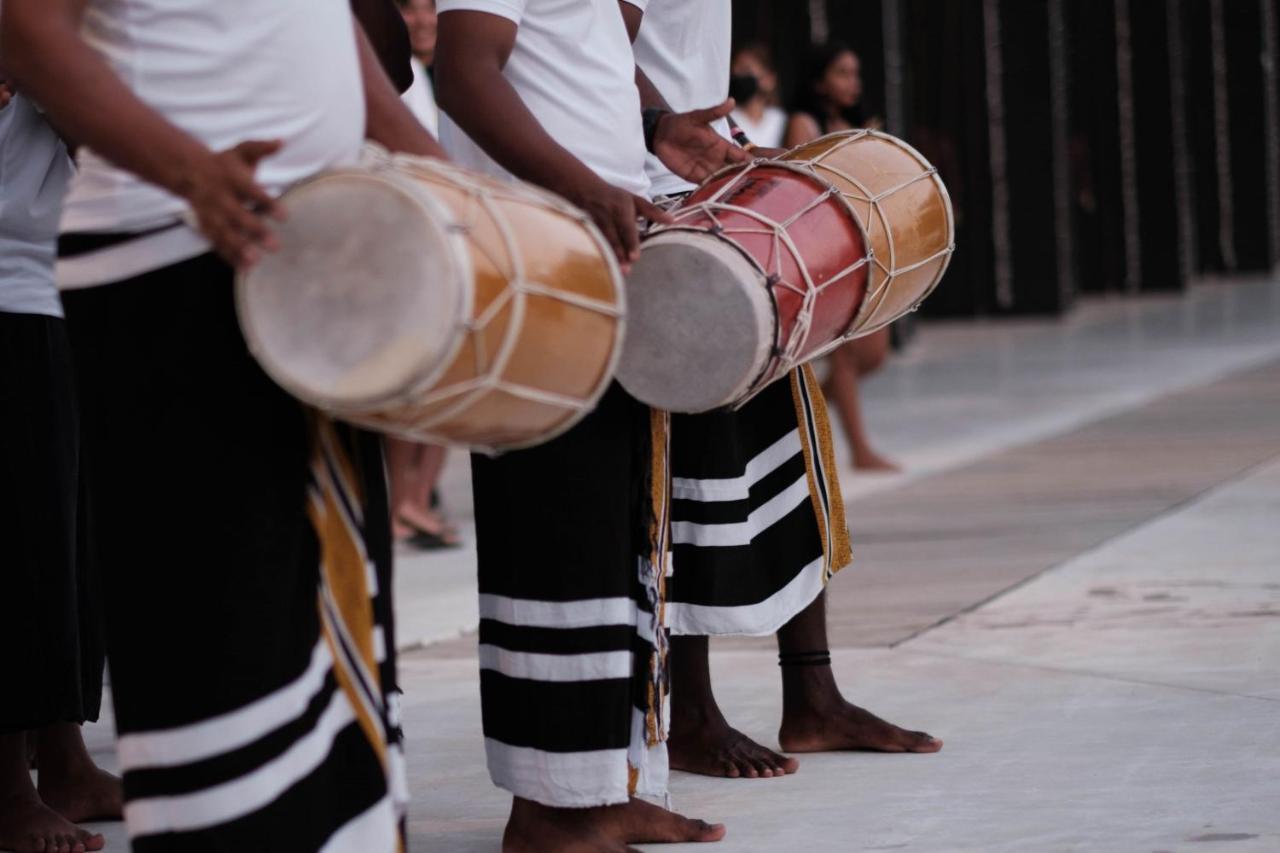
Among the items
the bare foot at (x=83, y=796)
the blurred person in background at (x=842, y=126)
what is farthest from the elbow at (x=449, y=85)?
the blurred person in background at (x=842, y=126)

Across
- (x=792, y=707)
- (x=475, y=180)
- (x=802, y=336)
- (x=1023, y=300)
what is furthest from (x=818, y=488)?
(x=1023, y=300)

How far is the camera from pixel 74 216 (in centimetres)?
251

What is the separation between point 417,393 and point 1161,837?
160 centimetres

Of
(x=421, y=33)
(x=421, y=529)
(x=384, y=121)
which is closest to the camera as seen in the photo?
(x=384, y=121)

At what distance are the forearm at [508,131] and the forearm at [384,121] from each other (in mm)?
372

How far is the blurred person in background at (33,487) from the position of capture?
11.5ft

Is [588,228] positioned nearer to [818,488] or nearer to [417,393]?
[417,393]

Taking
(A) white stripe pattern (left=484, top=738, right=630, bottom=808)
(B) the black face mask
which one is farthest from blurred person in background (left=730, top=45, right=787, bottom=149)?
(A) white stripe pattern (left=484, top=738, right=630, bottom=808)

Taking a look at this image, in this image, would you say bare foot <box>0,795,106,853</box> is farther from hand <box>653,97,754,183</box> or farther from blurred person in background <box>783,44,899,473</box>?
blurred person in background <box>783,44,899,473</box>

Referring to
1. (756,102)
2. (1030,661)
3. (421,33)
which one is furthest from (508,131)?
(756,102)

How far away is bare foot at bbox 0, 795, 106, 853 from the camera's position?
3523 mm

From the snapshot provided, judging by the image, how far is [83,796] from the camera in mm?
3771

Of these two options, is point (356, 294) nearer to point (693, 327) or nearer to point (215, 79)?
point (215, 79)

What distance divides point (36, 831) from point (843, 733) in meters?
1.46
